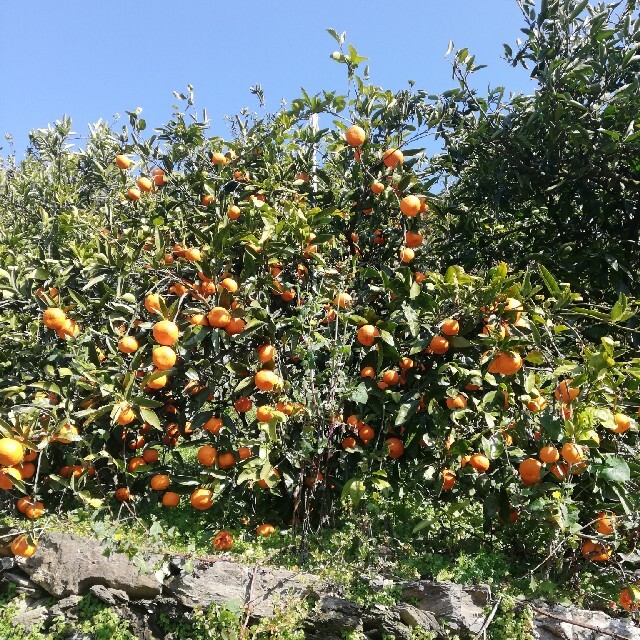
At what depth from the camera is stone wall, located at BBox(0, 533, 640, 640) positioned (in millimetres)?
1808

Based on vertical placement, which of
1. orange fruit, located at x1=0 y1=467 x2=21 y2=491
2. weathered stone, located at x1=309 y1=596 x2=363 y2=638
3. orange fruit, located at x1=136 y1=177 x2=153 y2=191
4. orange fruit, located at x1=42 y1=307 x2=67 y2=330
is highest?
orange fruit, located at x1=136 y1=177 x2=153 y2=191

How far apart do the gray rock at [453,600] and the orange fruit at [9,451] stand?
162cm

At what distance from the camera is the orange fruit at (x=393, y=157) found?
260 centimetres

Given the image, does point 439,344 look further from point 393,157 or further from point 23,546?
point 23,546

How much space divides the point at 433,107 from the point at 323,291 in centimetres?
150

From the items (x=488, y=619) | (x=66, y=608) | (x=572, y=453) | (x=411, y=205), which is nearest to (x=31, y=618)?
(x=66, y=608)

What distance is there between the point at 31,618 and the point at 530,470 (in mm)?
2187

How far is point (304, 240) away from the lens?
2365 millimetres

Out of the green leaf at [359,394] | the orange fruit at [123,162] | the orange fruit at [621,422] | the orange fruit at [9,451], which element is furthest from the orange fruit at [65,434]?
the orange fruit at [621,422]

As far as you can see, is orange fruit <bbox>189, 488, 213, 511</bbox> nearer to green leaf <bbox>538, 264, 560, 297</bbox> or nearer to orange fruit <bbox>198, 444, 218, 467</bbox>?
orange fruit <bbox>198, 444, 218, 467</bbox>

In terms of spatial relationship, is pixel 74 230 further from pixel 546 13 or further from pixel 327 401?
pixel 546 13

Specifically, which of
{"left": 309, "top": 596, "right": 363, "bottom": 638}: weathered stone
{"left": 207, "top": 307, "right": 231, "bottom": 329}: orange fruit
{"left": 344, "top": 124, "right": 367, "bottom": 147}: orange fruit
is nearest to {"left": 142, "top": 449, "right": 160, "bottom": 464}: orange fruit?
{"left": 207, "top": 307, "right": 231, "bottom": 329}: orange fruit

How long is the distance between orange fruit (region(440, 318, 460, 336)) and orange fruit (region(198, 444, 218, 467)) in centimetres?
120

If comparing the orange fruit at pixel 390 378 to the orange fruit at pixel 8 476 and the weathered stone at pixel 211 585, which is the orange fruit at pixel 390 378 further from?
the orange fruit at pixel 8 476
